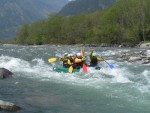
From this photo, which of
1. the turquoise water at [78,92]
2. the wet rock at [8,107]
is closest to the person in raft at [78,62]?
the turquoise water at [78,92]

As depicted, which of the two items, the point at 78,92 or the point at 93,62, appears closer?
the point at 78,92

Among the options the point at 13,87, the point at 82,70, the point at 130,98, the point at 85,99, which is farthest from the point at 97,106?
the point at 82,70

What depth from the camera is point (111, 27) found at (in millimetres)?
83125

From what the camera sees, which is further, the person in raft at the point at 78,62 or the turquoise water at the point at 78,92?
the person in raft at the point at 78,62

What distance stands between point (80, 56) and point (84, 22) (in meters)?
80.0

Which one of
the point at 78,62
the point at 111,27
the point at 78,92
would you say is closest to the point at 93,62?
the point at 78,62

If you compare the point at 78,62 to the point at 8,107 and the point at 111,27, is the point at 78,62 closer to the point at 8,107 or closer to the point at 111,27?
the point at 8,107

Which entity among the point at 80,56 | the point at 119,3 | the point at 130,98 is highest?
the point at 119,3

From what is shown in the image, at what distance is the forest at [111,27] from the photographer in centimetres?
7925

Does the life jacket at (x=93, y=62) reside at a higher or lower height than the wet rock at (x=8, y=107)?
higher

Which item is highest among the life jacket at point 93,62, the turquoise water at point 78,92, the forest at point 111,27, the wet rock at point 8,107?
the forest at point 111,27

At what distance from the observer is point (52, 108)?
13.1 m

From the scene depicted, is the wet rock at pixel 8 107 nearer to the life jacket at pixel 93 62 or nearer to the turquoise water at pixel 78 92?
the turquoise water at pixel 78 92

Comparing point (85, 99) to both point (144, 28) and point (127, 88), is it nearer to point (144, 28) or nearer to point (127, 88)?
point (127, 88)
